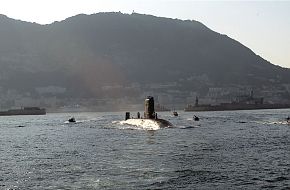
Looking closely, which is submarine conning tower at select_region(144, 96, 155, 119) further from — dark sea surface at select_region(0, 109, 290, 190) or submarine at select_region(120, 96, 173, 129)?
dark sea surface at select_region(0, 109, 290, 190)

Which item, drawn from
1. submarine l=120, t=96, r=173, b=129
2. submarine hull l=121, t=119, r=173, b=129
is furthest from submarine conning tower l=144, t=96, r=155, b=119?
submarine hull l=121, t=119, r=173, b=129

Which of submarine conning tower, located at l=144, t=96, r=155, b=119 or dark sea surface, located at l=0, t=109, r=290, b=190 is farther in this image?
submarine conning tower, located at l=144, t=96, r=155, b=119

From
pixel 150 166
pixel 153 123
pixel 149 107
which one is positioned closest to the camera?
pixel 150 166

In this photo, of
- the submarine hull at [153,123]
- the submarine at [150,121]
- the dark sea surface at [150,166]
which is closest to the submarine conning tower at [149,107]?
the submarine at [150,121]

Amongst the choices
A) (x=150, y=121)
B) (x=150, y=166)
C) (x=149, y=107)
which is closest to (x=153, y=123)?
(x=150, y=121)

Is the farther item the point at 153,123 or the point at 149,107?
the point at 149,107

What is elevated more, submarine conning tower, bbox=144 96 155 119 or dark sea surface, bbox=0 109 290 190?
submarine conning tower, bbox=144 96 155 119

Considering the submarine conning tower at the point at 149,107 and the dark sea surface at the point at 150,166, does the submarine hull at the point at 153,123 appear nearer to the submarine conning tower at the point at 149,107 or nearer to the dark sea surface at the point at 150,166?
the submarine conning tower at the point at 149,107

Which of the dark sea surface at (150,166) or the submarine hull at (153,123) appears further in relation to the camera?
the submarine hull at (153,123)

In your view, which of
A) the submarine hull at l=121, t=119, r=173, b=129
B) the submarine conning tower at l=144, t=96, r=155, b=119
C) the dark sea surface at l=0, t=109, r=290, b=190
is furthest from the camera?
the submarine conning tower at l=144, t=96, r=155, b=119

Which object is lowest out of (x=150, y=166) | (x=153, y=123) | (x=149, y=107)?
(x=150, y=166)

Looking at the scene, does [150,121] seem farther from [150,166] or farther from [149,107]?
[150,166]

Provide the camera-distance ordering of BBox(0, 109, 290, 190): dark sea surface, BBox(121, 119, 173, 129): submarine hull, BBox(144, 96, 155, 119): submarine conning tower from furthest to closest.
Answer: BBox(144, 96, 155, 119): submarine conning tower < BBox(121, 119, 173, 129): submarine hull < BBox(0, 109, 290, 190): dark sea surface

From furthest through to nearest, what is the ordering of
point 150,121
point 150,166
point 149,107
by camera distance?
point 149,107 → point 150,121 → point 150,166
